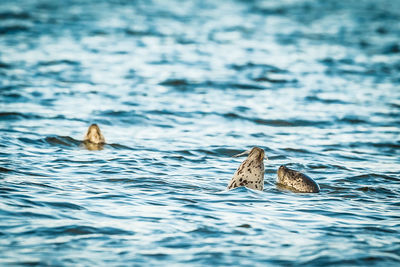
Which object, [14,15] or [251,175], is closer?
[251,175]

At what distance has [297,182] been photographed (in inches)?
355

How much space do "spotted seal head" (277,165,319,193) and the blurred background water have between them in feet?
0.60

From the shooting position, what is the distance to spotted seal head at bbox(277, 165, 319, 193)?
29.3 feet

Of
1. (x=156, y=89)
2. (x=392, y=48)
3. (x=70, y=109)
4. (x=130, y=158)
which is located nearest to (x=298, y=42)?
(x=392, y=48)

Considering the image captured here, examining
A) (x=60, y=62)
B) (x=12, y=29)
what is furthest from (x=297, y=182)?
(x=12, y=29)

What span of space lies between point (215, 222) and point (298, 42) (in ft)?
61.7

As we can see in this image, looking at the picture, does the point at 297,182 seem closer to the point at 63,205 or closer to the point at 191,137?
the point at 63,205

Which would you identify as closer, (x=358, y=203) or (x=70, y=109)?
(x=358, y=203)

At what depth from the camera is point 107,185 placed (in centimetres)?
874

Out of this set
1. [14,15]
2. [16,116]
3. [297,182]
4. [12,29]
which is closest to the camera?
[297,182]

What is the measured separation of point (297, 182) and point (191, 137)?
3.92 meters

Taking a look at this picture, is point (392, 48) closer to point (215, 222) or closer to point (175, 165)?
point (175, 165)

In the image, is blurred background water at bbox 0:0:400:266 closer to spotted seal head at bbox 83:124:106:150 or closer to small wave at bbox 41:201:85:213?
small wave at bbox 41:201:85:213

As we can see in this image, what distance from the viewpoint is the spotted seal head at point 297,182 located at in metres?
8.92
